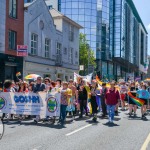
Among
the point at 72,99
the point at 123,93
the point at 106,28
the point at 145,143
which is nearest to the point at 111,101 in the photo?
the point at 72,99

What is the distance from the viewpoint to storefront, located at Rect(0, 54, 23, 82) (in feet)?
92.5

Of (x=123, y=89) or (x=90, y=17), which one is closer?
(x=123, y=89)

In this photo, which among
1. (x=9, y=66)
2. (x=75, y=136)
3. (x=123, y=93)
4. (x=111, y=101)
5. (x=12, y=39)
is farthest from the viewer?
(x=12, y=39)

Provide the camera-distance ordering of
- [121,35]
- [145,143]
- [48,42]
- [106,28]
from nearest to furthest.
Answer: [145,143]
[48,42]
[106,28]
[121,35]

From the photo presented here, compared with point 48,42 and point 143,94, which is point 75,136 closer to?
point 143,94

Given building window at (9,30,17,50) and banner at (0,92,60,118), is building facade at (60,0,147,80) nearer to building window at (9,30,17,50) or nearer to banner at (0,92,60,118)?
building window at (9,30,17,50)

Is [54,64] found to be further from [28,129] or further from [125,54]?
[125,54]

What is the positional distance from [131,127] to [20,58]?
804 inches

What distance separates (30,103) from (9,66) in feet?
54.4

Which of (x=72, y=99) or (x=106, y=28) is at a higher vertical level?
(x=106, y=28)

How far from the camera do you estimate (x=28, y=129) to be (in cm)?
1127

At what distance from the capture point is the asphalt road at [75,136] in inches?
328

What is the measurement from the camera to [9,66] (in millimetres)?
29484

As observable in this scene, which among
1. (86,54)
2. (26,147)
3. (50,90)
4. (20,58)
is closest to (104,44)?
(86,54)
